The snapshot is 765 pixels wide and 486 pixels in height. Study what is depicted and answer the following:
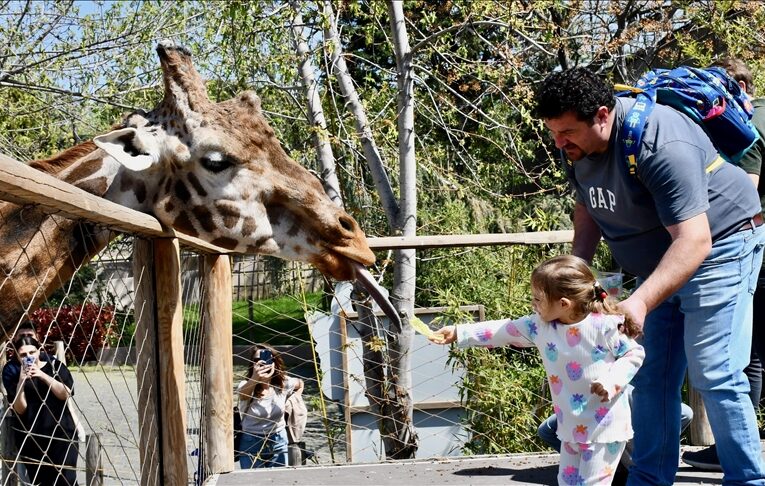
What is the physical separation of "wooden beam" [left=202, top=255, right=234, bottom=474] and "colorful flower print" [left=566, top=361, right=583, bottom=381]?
183 cm

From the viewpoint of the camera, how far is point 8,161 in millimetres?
1790

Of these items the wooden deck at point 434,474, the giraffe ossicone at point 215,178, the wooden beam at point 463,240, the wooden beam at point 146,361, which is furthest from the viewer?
the wooden beam at point 463,240

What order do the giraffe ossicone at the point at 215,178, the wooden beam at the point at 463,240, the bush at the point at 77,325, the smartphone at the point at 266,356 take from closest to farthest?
the bush at the point at 77,325 < the giraffe ossicone at the point at 215,178 < the wooden beam at the point at 463,240 < the smartphone at the point at 266,356

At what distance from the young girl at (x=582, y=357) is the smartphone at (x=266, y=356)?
3396mm

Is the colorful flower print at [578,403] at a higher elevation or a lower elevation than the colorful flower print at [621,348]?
lower

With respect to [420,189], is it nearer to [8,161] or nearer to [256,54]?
[256,54]

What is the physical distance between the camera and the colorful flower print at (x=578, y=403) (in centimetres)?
316

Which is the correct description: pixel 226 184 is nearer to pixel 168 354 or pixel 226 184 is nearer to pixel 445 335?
pixel 168 354

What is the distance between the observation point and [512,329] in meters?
3.34

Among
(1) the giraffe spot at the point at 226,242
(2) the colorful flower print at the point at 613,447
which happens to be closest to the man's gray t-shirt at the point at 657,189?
(2) the colorful flower print at the point at 613,447

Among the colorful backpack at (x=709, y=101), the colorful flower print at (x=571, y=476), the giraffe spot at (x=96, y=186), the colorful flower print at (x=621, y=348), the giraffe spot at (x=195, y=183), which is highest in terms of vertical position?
the colorful backpack at (x=709, y=101)

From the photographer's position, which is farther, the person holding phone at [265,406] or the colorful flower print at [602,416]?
the person holding phone at [265,406]

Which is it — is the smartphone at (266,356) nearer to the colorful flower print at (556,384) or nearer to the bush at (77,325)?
the bush at (77,325)

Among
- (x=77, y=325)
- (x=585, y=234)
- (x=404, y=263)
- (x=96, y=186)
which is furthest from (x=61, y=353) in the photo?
(x=404, y=263)
